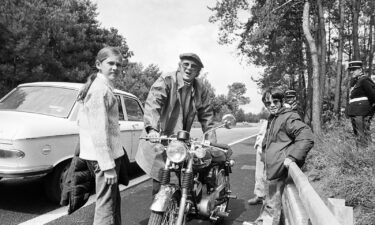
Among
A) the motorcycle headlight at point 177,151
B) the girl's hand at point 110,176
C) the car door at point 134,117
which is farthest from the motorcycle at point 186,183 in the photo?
the car door at point 134,117

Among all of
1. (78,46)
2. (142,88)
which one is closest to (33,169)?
(78,46)

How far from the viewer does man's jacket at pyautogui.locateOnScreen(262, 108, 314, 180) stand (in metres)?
3.52

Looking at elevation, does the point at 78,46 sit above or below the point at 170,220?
above

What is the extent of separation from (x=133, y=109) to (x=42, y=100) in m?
2.09

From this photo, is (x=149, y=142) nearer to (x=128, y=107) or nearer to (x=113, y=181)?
(x=113, y=181)

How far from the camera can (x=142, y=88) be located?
41812mm

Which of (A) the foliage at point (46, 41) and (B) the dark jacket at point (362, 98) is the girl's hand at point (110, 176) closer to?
(B) the dark jacket at point (362, 98)

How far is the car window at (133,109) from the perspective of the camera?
717 centimetres

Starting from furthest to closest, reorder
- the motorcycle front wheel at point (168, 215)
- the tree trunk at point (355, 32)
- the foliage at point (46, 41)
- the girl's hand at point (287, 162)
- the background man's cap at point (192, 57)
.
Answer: the foliage at point (46, 41)
the tree trunk at point (355, 32)
the background man's cap at point (192, 57)
the girl's hand at point (287, 162)
the motorcycle front wheel at point (168, 215)

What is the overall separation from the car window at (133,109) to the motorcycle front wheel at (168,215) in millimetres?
Result: 4065

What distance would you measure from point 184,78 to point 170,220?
154 centimetres

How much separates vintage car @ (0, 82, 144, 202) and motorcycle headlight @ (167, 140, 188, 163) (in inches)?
95.3

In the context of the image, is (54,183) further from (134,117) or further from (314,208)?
(314,208)

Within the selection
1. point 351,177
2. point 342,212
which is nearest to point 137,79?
point 351,177
